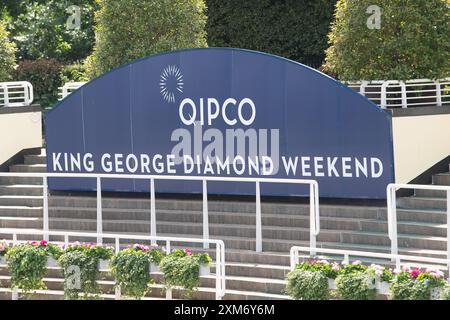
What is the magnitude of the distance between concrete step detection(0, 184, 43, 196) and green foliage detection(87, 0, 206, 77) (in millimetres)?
2601

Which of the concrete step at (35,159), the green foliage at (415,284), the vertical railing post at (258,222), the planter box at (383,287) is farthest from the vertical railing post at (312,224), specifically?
the concrete step at (35,159)

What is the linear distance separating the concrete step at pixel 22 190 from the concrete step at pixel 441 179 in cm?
630

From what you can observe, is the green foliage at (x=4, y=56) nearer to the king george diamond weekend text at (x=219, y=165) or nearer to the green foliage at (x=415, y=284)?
the king george diamond weekend text at (x=219, y=165)

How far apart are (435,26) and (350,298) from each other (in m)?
5.85

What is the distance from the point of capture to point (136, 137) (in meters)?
20.6

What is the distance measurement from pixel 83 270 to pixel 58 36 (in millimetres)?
15801

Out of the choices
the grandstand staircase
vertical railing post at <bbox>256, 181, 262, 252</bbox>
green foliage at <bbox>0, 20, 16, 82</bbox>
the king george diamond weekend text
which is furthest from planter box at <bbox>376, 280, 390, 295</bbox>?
green foliage at <bbox>0, 20, 16, 82</bbox>

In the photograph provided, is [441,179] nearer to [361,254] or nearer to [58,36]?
[361,254]

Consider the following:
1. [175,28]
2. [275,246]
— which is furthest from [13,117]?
[275,246]

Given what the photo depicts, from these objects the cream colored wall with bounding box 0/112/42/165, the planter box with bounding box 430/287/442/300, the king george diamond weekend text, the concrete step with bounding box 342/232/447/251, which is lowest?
the planter box with bounding box 430/287/442/300

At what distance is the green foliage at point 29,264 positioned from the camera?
17.6m

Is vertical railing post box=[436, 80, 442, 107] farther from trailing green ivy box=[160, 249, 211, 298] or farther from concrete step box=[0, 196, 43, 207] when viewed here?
concrete step box=[0, 196, 43, 207]

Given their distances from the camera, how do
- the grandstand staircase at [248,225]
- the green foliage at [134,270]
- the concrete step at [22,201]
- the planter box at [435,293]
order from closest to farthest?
the planter box at [435,293] → the green foliage at [134,270] → the grandstand staircase at [248,225] → the concrete step at [22,201]

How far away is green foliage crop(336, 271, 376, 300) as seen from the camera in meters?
15.3
